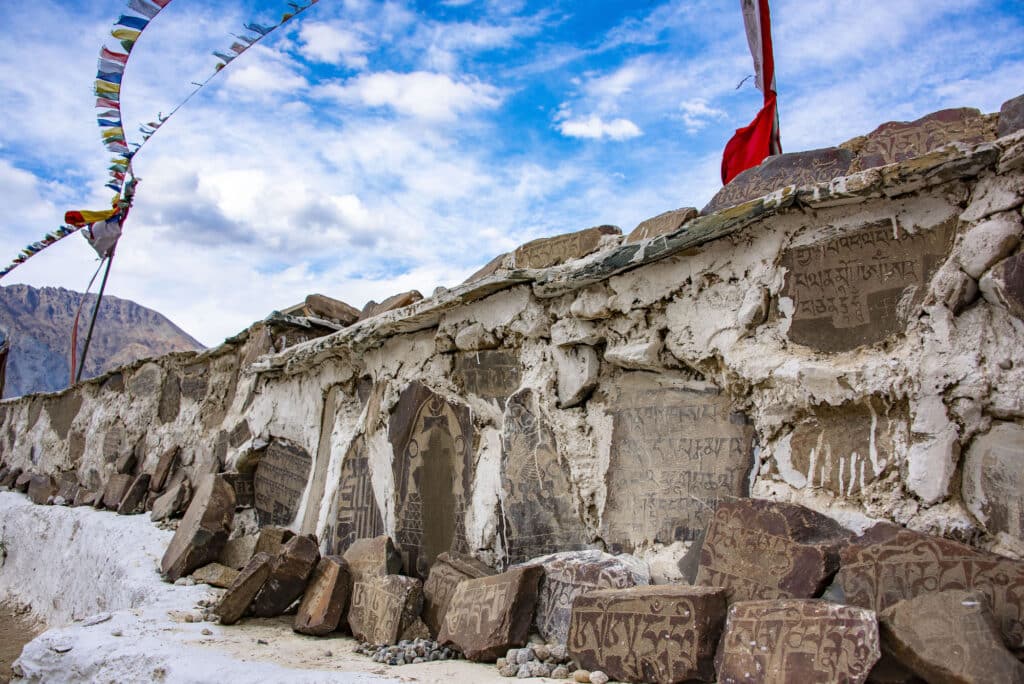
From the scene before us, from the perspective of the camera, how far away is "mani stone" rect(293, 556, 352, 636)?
3582 mm

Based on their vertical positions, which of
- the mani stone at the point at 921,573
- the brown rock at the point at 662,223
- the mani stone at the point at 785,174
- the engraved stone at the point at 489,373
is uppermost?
the mani stone at the point at 785,174

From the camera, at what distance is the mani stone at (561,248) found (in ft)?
14.1

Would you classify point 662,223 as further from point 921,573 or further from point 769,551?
point 921,573

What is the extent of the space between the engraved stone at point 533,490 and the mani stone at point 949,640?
5.08ft

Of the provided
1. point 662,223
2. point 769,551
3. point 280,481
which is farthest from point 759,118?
point 280,481

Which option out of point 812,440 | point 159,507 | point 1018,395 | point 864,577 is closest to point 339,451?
point 159,507

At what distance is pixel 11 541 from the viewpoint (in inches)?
309

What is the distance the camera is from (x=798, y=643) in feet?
6.74

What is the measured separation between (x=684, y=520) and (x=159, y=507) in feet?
15.8

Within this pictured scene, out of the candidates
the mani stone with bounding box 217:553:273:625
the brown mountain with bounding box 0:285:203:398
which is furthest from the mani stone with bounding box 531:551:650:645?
the brown mountain with bounding box 0:285:203:398

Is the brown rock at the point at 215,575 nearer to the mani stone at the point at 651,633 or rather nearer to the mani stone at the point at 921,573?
the mani stone at the point at 651,633

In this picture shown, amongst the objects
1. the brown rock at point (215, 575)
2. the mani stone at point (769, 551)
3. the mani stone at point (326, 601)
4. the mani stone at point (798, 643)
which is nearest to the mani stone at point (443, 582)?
the mani stone at point (326, 601)

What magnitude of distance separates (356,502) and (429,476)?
0.71m

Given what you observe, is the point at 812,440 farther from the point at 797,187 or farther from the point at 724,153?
the point at 724,153
